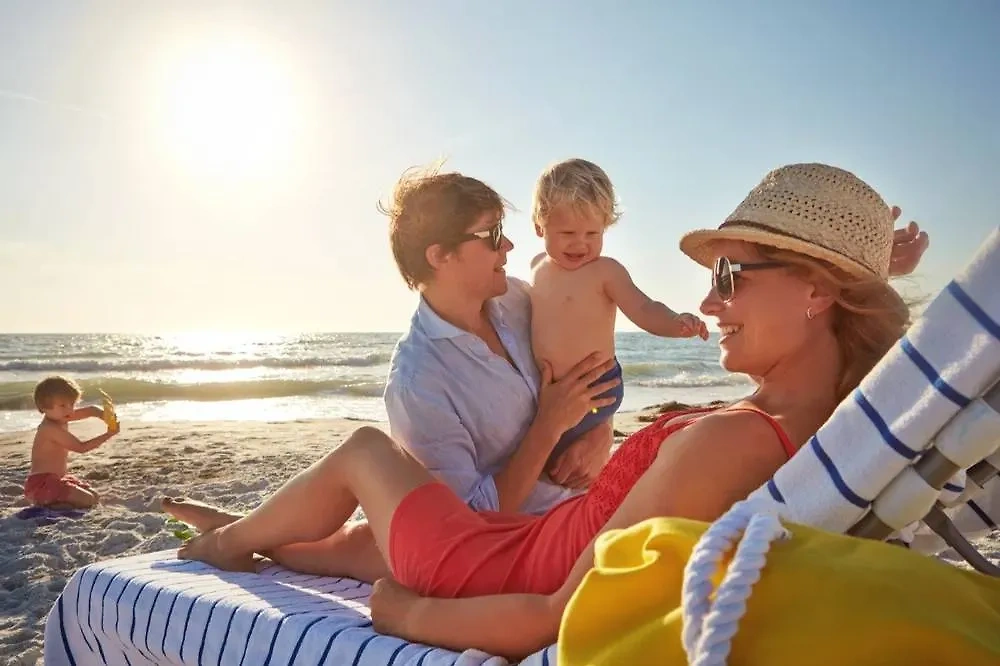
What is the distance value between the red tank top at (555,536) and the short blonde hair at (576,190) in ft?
5.52

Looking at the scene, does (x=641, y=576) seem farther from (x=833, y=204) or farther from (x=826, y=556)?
(x=833, y=204)

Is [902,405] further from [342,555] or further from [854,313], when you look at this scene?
[342,555]

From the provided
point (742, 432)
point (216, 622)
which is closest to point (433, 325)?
point (216, 622)

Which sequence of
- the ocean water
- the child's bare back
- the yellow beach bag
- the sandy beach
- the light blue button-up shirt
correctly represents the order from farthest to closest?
the ocean water, the child's bare back, the sandy beach, the light blue button-up shirt, the yellow beach bag

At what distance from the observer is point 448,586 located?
239 cm

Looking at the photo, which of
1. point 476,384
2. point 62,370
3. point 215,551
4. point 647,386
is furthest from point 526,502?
point 62,370

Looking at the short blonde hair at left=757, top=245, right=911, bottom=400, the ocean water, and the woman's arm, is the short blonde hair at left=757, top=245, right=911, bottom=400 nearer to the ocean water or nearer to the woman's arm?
the woman's arm

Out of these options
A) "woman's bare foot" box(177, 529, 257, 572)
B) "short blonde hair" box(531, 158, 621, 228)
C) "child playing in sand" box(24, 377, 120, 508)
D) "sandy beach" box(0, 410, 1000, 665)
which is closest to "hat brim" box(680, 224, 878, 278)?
"short blonde hair" box(531, 158, 621, 228)

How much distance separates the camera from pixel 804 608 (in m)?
1.10

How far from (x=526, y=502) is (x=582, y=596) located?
7.87ft

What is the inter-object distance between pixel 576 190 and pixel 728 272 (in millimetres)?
1643

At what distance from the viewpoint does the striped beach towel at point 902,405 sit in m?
1.40

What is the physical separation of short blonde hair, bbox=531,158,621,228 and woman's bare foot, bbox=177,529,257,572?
6.38 ft

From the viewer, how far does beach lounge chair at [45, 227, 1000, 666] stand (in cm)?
143
